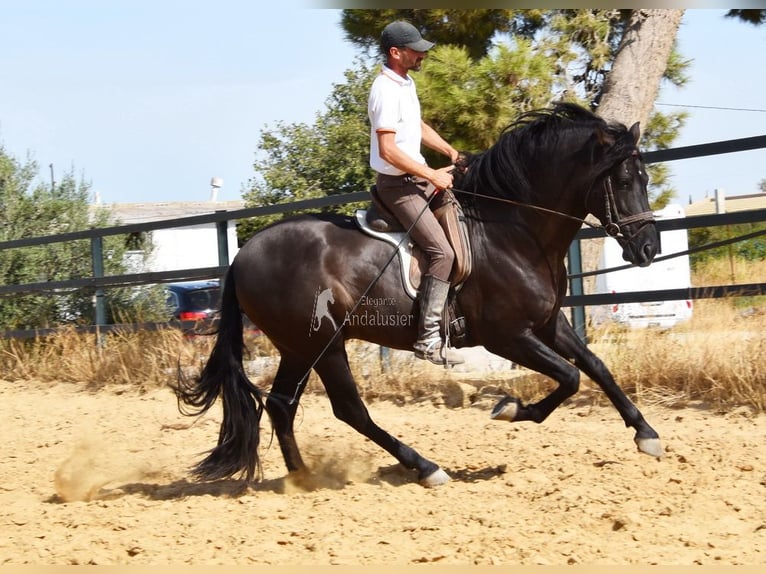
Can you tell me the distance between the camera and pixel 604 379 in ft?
19.6

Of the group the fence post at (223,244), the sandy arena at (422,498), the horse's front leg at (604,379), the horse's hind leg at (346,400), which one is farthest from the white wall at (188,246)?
the horse's front leg at (604,379)

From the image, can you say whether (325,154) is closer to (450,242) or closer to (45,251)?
(45,251)

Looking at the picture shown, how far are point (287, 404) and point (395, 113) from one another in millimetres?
2126

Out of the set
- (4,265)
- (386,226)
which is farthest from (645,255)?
(4,265)

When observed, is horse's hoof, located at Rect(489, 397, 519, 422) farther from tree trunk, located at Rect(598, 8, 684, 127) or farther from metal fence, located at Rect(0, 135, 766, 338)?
tree trunk, located at Rect(598, 8, 684, 127)

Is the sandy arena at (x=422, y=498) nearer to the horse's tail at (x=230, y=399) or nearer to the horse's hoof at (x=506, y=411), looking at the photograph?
the horse's tail at (x=230, y=399)

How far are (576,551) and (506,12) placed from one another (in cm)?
978

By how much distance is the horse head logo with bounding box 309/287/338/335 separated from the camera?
20.2 ft

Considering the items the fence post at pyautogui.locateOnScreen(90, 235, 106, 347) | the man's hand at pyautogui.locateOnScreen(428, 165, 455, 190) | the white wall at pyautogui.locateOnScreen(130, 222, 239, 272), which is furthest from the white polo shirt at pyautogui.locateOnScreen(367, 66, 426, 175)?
the white wall at pyautogui.locateOnScreen(130, 222, 239, 272)

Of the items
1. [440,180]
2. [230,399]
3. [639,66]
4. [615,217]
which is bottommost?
[230,399]

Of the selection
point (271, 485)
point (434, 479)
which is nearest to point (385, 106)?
point (434, 479)

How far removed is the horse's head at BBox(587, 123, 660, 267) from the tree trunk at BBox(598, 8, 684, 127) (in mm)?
5423

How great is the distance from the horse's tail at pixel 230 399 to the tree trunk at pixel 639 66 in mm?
6248

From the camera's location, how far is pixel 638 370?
305 inches
